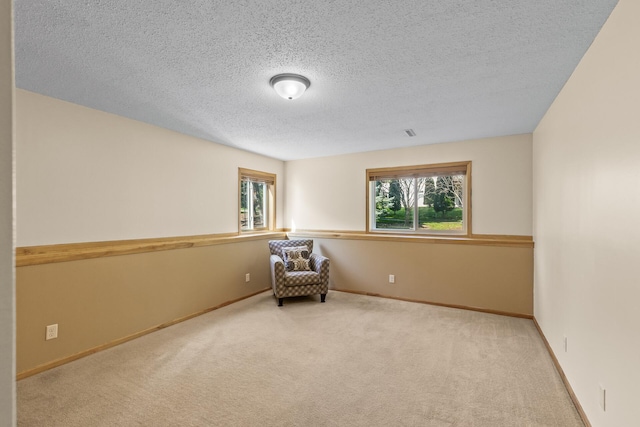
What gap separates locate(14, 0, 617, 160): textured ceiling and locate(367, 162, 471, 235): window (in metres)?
1.25

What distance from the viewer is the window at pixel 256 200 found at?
5.10 metres

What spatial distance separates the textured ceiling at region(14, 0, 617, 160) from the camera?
5.15ft

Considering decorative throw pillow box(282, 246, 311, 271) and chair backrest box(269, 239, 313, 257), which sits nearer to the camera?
decorative throw pillow box(282, 246, 311, 271)

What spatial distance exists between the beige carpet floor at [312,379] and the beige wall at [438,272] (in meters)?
0.45

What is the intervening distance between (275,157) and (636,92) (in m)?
4.79

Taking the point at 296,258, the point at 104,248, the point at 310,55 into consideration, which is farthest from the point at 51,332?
the point at 310,55

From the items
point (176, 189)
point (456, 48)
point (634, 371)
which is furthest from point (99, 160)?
point (634, 371)

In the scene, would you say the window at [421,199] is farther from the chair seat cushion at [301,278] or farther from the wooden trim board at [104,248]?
the wooden trim board at [104,248]

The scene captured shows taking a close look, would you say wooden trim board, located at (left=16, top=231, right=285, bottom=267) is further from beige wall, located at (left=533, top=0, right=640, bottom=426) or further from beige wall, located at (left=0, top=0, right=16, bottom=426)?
beige wall, located at (left=533, top=0, right=640, bottom=426)

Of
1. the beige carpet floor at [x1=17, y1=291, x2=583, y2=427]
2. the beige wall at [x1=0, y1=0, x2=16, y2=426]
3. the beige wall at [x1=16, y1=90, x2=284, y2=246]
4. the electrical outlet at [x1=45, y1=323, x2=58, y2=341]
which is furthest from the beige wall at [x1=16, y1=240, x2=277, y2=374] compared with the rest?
the beige wall at [x1=0, y1=0, x2=16, y2=426]

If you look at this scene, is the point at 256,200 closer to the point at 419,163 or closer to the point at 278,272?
the point at 278,272

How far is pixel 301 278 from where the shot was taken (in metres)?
4.34

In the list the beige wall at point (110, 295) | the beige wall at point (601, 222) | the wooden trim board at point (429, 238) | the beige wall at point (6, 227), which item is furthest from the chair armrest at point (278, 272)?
the beige wall at point (6, 227)

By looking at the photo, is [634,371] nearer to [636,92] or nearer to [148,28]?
[636,92]
